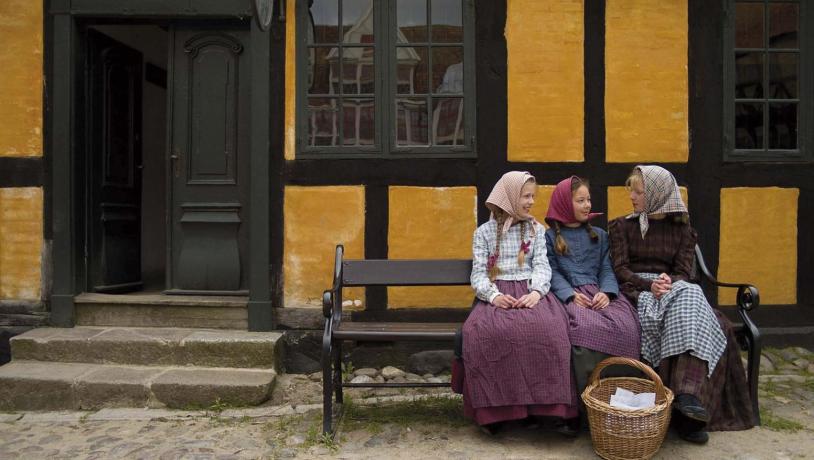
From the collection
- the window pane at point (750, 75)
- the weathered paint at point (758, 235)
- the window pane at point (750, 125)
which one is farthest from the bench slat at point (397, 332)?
the window pane at point (750, 75)

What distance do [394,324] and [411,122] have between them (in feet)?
5.58

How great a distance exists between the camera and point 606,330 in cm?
346

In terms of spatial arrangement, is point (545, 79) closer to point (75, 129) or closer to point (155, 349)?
point (155, 349)

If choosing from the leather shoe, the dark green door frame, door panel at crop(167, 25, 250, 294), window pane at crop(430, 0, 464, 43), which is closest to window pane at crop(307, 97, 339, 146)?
the dark green door frame

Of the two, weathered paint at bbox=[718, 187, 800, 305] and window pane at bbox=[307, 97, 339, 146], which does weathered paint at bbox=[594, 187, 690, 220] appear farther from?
window pane at bbox=[307, 97, 339, 146]

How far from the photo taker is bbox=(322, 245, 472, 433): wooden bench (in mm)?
3564

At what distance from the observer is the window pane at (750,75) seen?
4898 mm

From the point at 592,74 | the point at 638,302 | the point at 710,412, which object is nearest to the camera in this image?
the point at 710,412

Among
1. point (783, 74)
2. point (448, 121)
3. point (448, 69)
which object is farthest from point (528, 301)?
point (783, 74)

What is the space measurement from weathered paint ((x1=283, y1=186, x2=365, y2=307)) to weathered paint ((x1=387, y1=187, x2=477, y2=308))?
0.88ft

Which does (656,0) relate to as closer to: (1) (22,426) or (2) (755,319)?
(2) (755,319)

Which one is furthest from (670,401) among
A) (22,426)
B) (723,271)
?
(22,426)

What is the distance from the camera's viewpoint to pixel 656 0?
15.7 feet

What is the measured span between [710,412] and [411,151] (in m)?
2.62
